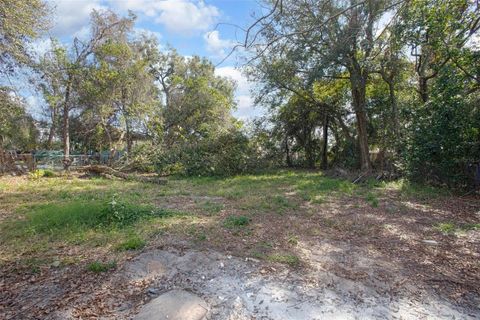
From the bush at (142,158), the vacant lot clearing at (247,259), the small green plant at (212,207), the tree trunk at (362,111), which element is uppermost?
the tree trunk at (362,111)

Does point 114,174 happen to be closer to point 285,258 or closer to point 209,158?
point 209,158

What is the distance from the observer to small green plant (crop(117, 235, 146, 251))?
364 cm

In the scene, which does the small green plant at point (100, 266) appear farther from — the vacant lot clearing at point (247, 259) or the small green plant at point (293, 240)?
the small green plant at point (293, 240)

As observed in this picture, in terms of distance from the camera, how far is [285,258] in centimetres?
347

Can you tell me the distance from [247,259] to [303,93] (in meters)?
11.3

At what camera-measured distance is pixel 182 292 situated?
108 inches

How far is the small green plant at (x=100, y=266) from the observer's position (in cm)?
312

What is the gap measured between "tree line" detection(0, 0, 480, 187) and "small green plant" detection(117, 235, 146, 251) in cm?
286

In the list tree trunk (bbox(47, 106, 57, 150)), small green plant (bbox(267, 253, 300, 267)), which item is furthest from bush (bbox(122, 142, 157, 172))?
tree trunk (bbox(47, 106, 57, 150))

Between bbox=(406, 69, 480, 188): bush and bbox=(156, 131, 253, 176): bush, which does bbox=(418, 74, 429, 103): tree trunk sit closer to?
bbox=(406, 69, 480, 188): bush

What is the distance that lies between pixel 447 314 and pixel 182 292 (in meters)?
2.25

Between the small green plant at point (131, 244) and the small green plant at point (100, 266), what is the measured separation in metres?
0.40

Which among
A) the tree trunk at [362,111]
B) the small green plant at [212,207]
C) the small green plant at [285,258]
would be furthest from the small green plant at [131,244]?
the tree trunk at [362,111]

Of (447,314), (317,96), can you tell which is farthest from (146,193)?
(317,96)
